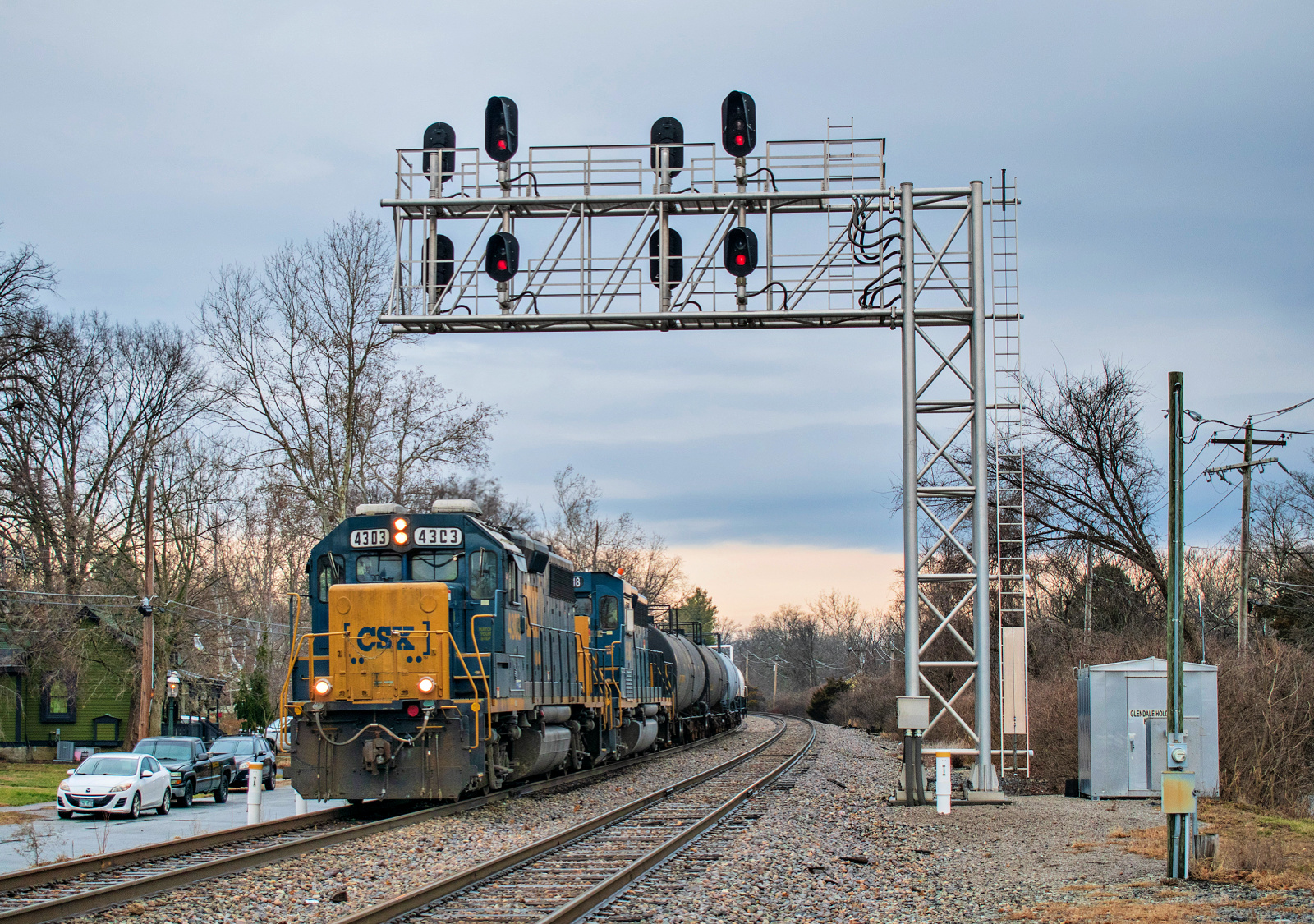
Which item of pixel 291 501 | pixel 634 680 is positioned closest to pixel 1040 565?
pixel 634 680

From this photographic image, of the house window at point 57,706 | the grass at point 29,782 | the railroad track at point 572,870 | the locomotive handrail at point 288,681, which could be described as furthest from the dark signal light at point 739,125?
the house window at point 57,706

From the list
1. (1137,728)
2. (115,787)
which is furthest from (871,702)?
(115,787)

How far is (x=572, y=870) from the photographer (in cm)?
1149

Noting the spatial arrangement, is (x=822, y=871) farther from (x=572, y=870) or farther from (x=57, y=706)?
(x=57, y=706)

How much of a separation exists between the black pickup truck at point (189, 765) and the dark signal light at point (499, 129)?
12.9 m

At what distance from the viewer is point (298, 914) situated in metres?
9.38

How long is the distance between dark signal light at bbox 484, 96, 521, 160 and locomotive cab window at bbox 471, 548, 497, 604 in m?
5.82

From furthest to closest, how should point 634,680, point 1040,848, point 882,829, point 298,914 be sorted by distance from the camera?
point 634,680 → point 882,829 → point 1040,848 → point 298,914

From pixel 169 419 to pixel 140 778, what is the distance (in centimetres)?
3448

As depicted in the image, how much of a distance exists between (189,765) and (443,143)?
522 inches

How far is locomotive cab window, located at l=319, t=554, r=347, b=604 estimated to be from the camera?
16.5 m

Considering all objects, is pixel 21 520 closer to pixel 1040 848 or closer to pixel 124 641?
pixel 124 641

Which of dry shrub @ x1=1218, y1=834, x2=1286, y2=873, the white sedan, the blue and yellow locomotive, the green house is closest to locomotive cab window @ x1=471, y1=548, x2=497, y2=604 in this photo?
the blue and yellow locomotive

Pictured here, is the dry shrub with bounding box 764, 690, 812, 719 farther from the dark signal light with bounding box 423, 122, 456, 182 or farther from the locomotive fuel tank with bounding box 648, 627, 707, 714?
the dark signal light with bounding box 423, 122, 456, 182
